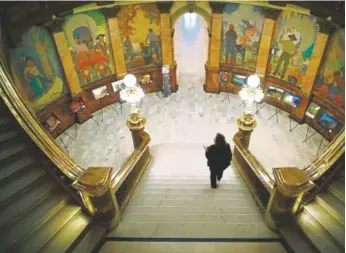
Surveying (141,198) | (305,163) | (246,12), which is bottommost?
(305,163)

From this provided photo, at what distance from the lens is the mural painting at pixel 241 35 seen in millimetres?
9133

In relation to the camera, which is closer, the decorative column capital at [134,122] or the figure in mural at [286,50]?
the decorative column capital at [134,122]

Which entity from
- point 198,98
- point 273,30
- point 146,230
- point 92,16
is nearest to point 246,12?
point 273,30

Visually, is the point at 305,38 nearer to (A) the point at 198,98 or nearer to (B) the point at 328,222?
(A) the point at 198,98

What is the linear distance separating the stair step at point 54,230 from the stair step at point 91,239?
166 mm

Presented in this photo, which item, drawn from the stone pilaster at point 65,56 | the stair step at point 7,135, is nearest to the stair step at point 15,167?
the stair step at point 7,135

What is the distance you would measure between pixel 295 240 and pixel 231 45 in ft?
25.1

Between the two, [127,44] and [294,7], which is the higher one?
[294,7]

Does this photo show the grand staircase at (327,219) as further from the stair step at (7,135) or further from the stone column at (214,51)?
the stone column at (214,51)

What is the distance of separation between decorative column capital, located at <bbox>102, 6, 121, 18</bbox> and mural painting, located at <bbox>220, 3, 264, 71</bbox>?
3.66 metres

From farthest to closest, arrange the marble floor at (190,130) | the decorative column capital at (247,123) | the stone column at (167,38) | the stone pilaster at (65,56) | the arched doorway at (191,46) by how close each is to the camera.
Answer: the arched doorway at (191,46)
the stone column at (167,38)
the marble floor at (190,130)
the stone pilaster at (65,56)
the decorative column capital at (247,123)

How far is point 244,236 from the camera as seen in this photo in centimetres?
446

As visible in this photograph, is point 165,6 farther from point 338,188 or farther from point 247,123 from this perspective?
point 338,188

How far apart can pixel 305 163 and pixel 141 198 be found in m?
5.29
